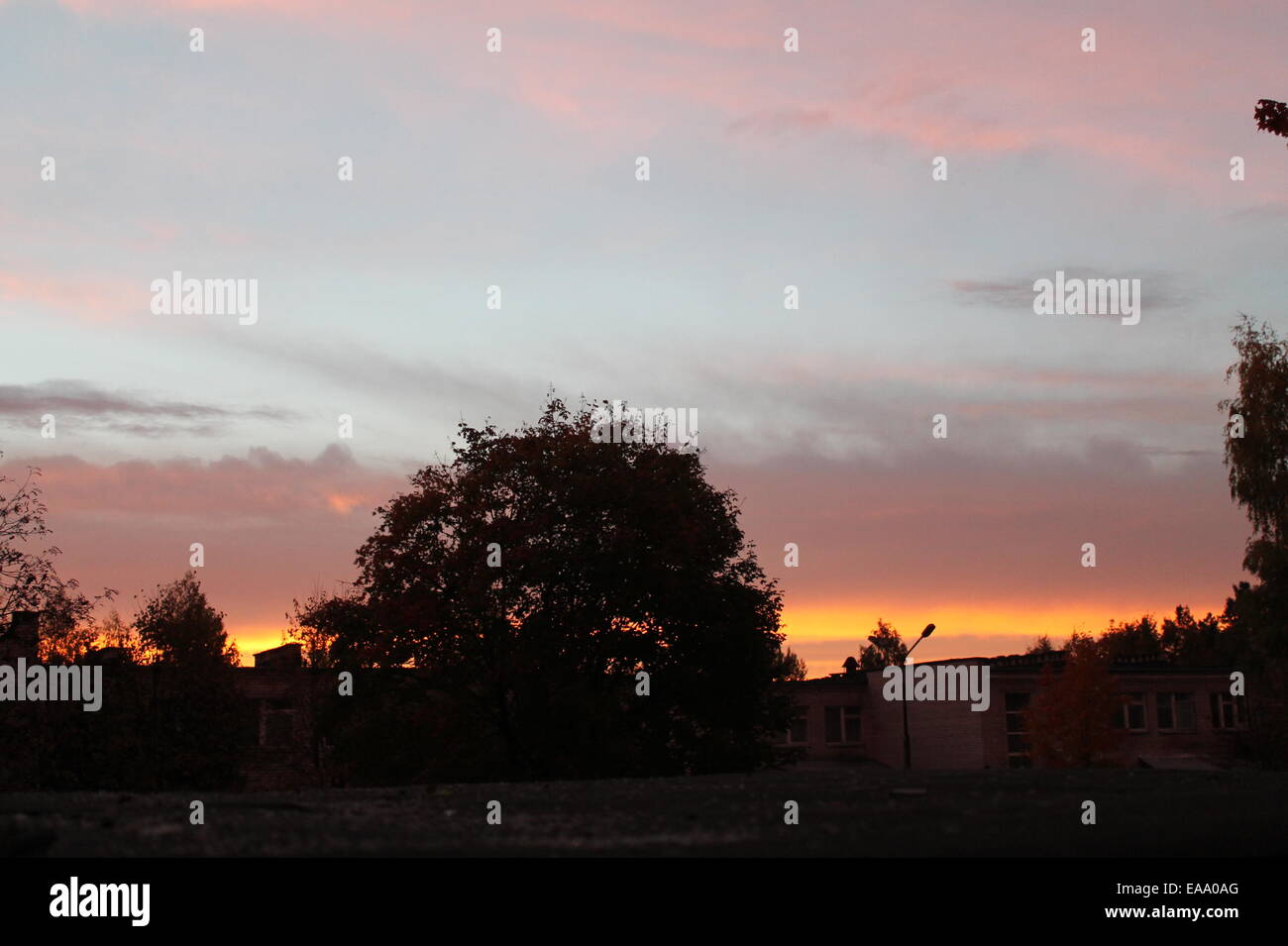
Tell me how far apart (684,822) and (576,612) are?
3542 cm

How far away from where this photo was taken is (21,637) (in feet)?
136

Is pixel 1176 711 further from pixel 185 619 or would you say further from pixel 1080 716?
pixel 185 619

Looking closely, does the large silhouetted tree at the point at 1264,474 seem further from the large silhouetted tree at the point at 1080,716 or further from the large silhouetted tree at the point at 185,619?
the large silhouetted tree at the point at 185,619

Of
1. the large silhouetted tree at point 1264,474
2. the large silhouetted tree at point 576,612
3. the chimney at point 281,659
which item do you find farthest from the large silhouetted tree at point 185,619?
the large silhouetted tree at point 1264,474

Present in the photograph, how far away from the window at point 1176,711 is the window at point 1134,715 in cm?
131

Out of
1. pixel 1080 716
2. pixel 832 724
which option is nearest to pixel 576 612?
pixel 1080 716

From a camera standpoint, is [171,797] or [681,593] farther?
[681,593]

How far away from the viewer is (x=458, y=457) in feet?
169

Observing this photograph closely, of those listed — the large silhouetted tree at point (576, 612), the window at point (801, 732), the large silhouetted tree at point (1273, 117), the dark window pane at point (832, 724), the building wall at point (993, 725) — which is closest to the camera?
the large silhouetted tree at point (1273, 117)

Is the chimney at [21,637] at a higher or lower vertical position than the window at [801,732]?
higher

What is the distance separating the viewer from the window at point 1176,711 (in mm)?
89125

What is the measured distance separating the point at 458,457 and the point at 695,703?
13.0m
